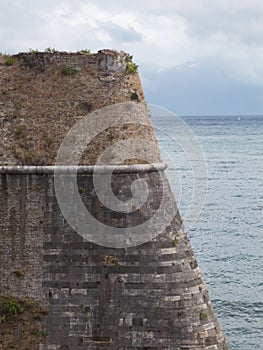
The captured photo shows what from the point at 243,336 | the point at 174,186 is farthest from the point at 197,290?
the point at 174,186

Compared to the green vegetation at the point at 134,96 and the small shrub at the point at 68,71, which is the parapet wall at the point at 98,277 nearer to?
the green vegetation at the point at 134,96

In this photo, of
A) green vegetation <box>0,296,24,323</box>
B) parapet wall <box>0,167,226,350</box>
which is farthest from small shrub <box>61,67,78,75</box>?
green vegetation <box>0,296,24,323</box>

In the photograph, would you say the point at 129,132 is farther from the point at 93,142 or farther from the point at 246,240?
the point at 246,240

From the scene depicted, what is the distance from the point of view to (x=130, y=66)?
846 inches

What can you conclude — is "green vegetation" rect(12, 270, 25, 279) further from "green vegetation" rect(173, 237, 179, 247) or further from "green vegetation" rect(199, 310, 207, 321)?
"green vegetation" rect(199, 310, 207, 321)

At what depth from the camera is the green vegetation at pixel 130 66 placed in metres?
21.4

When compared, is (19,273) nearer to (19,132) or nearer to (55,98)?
(19,132)

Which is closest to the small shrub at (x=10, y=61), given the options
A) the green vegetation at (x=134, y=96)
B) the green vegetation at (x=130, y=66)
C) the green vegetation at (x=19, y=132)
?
the green vegetation at (x=19, y=132)

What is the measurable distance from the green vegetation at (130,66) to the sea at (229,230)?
1.99 metres

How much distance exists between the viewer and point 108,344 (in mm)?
19734

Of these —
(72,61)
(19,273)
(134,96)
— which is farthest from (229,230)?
(19,273)

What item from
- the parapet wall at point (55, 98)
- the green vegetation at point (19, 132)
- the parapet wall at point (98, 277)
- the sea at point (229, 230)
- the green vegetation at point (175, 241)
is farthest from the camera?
the sea at point (229, 230)

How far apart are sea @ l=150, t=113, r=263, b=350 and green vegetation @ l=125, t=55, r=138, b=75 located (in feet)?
6.52

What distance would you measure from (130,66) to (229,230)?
2497 cm
